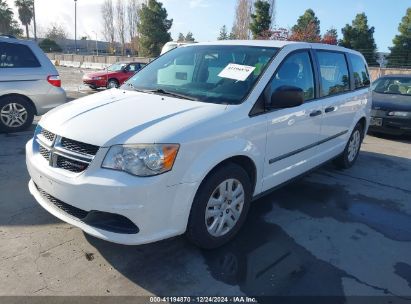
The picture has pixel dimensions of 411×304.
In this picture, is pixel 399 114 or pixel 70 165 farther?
pixel 399 114

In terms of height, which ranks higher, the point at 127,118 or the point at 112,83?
the point at 127,118

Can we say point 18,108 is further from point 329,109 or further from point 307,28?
point 307,28

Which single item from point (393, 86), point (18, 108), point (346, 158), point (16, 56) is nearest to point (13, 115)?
point (18, 108)

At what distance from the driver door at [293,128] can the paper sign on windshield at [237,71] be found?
25cm

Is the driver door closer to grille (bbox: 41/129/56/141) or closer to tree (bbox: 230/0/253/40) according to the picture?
grille (bbox: 41/129/56/141)

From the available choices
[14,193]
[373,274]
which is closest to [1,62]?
[14,193]

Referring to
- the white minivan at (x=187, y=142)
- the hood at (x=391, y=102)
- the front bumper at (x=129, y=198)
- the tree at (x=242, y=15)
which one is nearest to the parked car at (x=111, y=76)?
the hood at (x=391, y=102)

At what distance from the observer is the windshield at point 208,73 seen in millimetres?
3559

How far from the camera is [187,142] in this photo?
2.85m

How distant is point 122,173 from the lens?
274 cm

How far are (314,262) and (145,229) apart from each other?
4.96ft

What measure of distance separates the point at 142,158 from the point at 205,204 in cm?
67

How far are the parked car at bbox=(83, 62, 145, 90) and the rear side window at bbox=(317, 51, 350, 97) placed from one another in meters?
12.7

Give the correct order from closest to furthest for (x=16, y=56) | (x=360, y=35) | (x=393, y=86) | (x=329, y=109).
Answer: (x=329, y=109) → (x=16, y=56) → (x=393, y=86) → (x=360, y=35)
